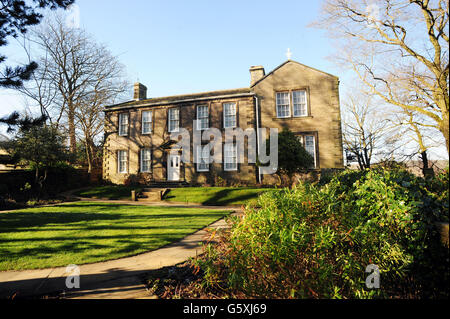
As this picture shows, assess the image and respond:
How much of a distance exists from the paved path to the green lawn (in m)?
0.30

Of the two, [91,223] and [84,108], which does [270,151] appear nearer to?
[91,223]

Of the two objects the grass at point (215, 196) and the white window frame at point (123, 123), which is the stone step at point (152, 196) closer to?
the grass at point (215, 196)

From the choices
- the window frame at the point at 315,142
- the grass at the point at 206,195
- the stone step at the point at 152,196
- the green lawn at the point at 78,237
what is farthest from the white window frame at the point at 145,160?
the window frame at the point at 315,142

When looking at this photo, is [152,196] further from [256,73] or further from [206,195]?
[256,73]

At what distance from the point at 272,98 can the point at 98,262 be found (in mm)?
17234

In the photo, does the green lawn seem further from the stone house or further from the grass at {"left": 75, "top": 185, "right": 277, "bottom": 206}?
the stone house

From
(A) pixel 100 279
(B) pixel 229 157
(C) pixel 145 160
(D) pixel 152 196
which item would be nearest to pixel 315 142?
(B) pixel 229 157

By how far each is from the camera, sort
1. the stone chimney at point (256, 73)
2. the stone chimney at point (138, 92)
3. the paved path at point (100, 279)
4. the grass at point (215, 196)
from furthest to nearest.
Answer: the stone chimney at point (138, 92) < the stone chimney at point (256, 73) < the grass at point (215, 196) < the paved path at point (100, 279)

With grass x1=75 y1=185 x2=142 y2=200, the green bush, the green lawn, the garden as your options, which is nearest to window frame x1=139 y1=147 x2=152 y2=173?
grass x1=75 y1=185 x2=142 y2=200

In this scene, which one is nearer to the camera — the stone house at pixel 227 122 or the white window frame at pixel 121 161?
the stone house at pixel 227 122

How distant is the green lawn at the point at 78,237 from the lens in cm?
410

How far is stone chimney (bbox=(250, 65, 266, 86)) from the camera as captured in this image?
2003cm

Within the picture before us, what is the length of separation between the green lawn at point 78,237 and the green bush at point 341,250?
9.89 ft

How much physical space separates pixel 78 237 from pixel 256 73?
1864 cm
